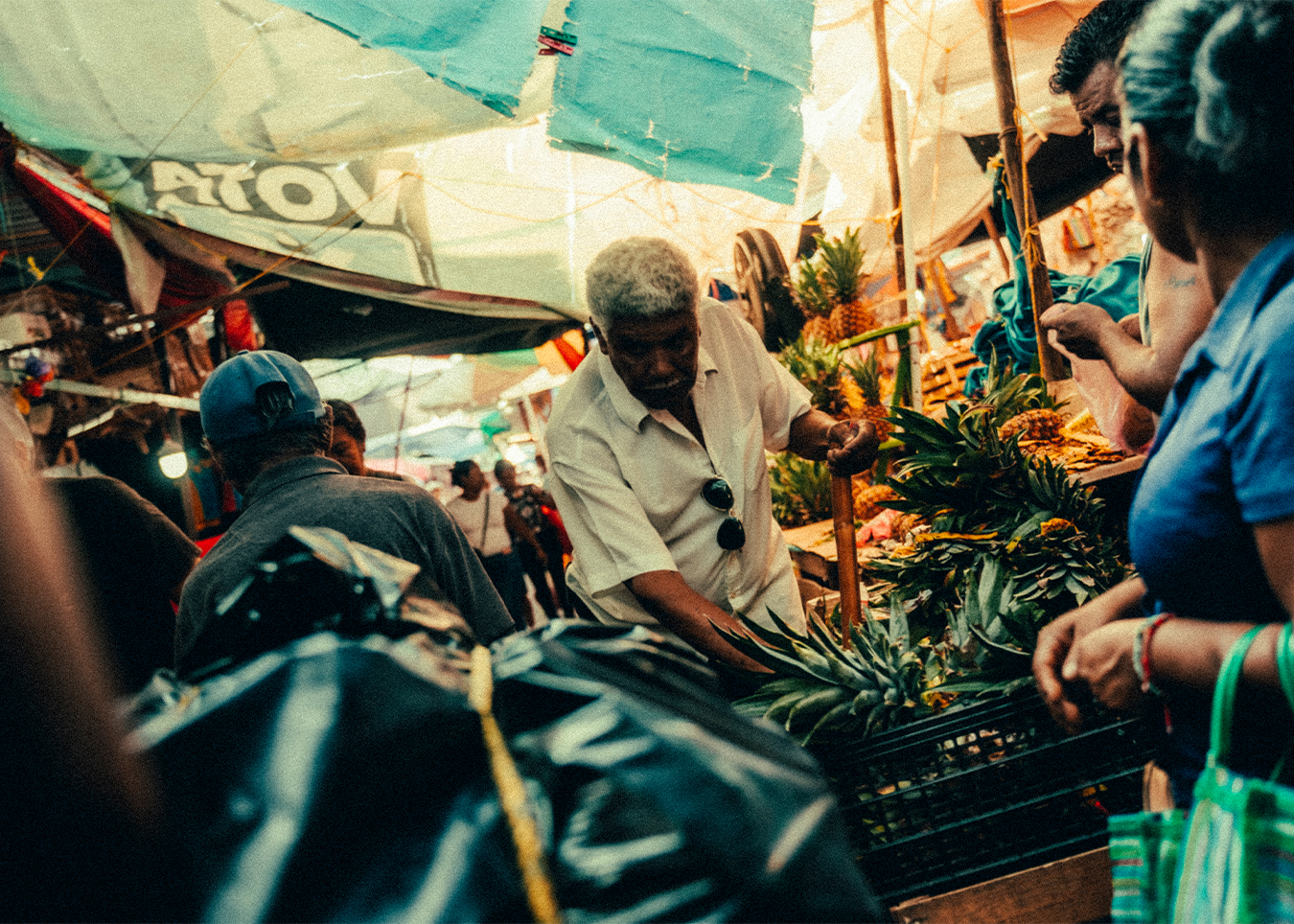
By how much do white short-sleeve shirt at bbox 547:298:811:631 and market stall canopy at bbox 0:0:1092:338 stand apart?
1981mm

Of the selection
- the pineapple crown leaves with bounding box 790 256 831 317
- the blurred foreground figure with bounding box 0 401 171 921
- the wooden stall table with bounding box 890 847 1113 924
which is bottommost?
the wooden stall table with bounding box 890 847 1113 924

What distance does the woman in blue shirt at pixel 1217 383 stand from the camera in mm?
883

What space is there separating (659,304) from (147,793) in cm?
180

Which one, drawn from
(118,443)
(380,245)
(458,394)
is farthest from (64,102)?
(458,394)

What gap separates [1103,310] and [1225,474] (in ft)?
4.88

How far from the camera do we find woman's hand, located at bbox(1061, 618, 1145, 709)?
42.8 inches

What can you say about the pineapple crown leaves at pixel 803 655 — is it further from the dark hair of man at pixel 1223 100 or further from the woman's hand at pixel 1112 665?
the dark hair of man at pixel 1223 100

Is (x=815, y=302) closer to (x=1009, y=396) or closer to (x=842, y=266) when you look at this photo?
(x=842, y=266)

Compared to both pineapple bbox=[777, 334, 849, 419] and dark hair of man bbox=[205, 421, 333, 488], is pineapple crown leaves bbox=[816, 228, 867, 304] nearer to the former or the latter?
pineapple bbox=[777, 334, 849, 419]

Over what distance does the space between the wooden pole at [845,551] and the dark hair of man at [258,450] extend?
173 centimetres

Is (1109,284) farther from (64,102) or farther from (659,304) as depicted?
(64,102)

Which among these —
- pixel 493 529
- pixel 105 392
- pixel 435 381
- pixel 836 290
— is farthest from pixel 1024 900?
pixel 435 381

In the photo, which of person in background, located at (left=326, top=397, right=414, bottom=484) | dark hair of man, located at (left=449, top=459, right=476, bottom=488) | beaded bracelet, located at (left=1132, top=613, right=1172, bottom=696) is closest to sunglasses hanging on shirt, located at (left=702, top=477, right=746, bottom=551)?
beaded bracelet, located at (left=1132, top=613, right=1172, bottom=696)

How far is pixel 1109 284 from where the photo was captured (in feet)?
11.7
